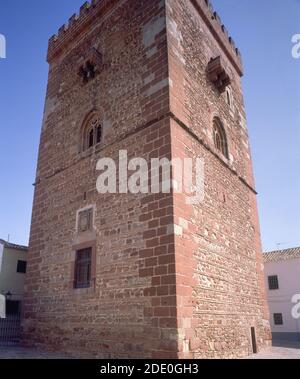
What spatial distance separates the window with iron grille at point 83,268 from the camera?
7.64 metres

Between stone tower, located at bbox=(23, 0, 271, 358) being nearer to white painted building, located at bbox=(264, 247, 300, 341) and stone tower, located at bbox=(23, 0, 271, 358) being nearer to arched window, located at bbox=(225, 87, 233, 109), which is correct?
arched window, located at bbox=(225, 87, 233, 109)

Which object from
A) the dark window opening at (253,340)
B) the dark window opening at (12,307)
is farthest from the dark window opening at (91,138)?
the dark window opening at (12,307)

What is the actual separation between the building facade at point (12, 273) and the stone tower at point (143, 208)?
291 inches

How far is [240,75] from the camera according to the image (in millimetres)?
12969

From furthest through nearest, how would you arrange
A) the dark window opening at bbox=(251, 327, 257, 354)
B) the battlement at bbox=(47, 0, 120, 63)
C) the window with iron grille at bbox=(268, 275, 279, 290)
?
the window with iron grille at bbox=(268, 275, 279, 290)
the battlement at bbox=(47, 0, 120, 63)
the dark window opening at bbox=(251, 327, 257, 354)

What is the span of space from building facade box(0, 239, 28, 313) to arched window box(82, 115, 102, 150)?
9096 millimetres

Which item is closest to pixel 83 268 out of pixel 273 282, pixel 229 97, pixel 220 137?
pixel 220 137

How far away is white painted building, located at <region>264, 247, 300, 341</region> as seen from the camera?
19547 mm

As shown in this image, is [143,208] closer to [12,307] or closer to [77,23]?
[77,23]

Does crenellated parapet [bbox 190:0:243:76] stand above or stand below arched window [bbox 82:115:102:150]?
above

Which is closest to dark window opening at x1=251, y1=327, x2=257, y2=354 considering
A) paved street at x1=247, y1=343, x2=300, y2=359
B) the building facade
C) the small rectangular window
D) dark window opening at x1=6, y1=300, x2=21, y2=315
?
paved street at x1=247, y1=343, x2=300, y2=359

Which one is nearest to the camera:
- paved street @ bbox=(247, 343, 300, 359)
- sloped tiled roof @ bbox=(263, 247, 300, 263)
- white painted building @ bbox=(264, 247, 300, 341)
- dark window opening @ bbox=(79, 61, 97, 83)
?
paved street @ bbox=(247, 343, 300, 359)

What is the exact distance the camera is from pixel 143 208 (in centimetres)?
681
